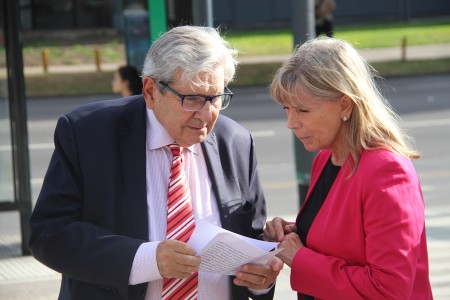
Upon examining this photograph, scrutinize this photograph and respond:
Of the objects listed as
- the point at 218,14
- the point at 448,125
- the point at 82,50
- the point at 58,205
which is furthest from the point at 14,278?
the point at 218,14

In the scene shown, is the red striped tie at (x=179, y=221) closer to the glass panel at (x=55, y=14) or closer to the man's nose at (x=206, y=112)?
the man's nose at (x=206, y=112)

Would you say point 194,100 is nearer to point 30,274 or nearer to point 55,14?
point 30,274

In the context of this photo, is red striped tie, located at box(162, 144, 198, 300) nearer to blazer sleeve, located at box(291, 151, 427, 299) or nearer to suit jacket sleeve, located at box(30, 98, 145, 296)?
suit jacket sleeve, located at box(30, 98, 145, 296)

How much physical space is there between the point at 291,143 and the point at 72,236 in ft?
34.5

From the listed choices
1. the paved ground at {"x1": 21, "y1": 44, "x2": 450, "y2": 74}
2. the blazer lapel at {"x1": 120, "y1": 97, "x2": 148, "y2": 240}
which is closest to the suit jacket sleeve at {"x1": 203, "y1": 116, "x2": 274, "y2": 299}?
the blazer lapel at {"x1": 120, "y1": 97, "x2": 148, "y2": 240}

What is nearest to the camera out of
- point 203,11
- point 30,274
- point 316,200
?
point 316,200

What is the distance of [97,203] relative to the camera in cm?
305

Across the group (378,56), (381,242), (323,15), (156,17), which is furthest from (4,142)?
(378,56)

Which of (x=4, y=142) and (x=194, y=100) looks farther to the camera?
(x=4, y=142)

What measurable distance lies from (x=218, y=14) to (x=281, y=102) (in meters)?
31.7

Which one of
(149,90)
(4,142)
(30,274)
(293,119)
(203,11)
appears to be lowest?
(30,274)

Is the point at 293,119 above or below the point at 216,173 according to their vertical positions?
above

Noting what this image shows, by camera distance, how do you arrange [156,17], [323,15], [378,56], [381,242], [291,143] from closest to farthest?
[381,242]
[156,17]
[291,143]
[323,15]
[378,56]

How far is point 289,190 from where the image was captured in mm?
10359
